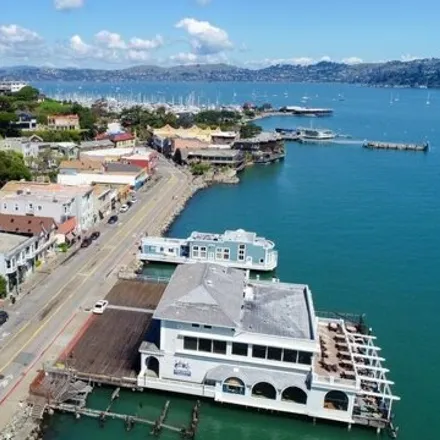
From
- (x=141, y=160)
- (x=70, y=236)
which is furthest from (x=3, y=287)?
(x=141, y=160)

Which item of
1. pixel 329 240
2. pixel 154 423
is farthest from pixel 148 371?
pixel 329 240

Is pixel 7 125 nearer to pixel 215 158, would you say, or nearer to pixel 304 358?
pixel 215 158

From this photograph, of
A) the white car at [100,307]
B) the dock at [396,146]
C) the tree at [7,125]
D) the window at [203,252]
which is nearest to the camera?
the white car at [100,307]

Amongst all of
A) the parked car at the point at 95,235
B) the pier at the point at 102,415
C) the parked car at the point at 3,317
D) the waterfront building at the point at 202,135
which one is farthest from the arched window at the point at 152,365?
the waterfront building at the point at 202,135

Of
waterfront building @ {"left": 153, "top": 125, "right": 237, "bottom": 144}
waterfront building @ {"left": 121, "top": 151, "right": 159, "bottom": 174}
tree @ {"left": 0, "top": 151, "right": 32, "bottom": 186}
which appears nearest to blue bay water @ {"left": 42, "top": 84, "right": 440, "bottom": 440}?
waterfront building @ {"left": 121, "top": 151, "right": 159, "bottom": 174}

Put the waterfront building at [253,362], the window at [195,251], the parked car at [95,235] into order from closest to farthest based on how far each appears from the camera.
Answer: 1. the waterfront building at [253,362]
2. the window at [195,251]
3. the parked car at [95,235]

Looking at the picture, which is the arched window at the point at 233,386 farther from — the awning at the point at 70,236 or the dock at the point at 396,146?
the dock at the point at 396,146
